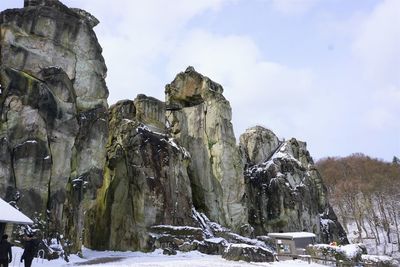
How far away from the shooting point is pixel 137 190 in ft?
116

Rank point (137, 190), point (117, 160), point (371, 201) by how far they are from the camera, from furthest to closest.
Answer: point (371, 201), point (117, 160), point (137, 190)

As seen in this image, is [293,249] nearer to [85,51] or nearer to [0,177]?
[0,177]

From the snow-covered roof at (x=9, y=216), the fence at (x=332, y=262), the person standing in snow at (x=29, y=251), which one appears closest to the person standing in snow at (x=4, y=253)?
the snow-covered roof at (x=9, y=216)

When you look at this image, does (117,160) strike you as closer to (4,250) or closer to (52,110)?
(52,110)

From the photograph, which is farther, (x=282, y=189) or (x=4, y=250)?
(x=282, y=189)

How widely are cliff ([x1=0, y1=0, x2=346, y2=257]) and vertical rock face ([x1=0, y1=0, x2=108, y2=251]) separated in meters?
0.08

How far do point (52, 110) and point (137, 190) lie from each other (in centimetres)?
1160

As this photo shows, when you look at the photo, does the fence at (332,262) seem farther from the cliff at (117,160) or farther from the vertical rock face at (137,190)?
the vertical rock face at (137,190)

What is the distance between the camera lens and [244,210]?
147ft

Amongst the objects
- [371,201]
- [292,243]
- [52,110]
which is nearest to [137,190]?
[52,110]

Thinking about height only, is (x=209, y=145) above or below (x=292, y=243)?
above

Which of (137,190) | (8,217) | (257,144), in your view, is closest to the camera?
(8,217)

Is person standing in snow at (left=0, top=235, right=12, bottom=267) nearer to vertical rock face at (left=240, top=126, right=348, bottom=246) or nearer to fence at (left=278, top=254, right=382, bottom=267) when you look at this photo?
fence at (left=278, top=254, right=382, bottom=267)

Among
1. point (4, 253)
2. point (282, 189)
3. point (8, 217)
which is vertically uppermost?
point (282, 189)
